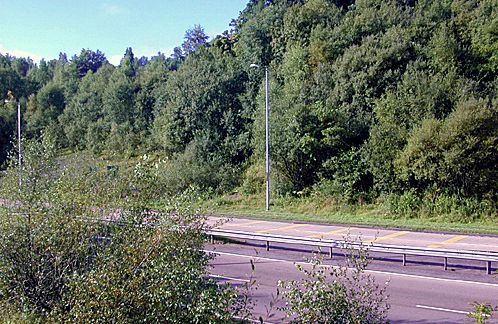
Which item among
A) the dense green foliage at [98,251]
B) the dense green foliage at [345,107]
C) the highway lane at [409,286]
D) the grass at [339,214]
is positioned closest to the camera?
the dense green foliage at [98,251]

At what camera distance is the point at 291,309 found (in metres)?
6.46

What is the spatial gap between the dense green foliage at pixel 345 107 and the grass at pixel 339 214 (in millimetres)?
923

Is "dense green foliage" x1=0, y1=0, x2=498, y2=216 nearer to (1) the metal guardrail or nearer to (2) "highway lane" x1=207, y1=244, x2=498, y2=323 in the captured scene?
(1) the metal guardrail

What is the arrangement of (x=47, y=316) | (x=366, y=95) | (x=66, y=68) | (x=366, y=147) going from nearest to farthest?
(x=47, y=316) → (x=366, y=147) → (x=366, y=95) → (x=66, y=68)

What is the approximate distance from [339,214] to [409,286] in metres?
15.2

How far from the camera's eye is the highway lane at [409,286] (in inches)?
419

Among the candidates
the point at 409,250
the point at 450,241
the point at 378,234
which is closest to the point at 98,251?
the point at 409,250

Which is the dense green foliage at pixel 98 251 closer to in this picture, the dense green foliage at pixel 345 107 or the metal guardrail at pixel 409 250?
the metal guardrail at pixel 409 250

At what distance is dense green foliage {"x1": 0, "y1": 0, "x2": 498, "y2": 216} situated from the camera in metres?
26.0

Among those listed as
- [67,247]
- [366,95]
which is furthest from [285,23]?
[67,247]

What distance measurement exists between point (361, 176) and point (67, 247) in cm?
2468

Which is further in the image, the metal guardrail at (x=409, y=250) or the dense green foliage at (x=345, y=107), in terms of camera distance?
the dense green foliage at (x=345, y=107)

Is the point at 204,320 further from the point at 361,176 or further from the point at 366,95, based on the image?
the point at 366,95

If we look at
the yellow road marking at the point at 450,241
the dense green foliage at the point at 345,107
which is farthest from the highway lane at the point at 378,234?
the dense green foliage at the point at 345,107
